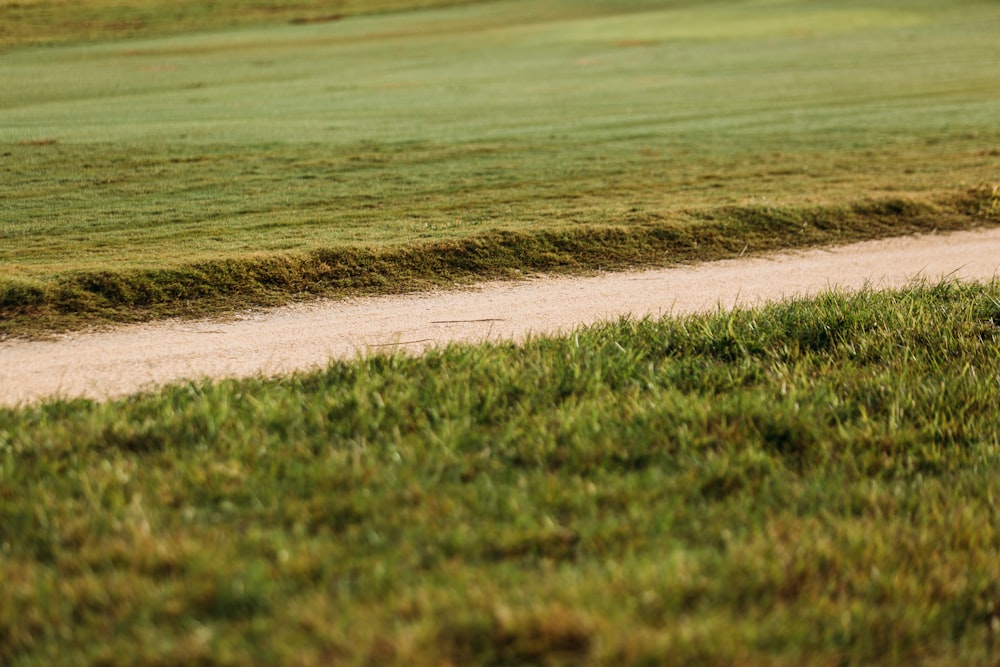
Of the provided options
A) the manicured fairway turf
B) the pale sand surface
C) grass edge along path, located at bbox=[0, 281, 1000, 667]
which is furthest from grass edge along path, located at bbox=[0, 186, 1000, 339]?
grass edge along path, located at bbox=[0, 281, 1000, 667]

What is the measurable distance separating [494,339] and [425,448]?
8.94 ft

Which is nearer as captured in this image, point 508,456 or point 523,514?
point 523,514

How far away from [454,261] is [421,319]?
75.3 inches

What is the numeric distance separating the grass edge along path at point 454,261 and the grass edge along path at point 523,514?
297cm

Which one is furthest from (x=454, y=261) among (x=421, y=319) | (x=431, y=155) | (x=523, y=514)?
(x=431, y=155)

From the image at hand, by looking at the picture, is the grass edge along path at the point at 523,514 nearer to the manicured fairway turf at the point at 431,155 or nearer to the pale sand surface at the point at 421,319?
the pale sand surface at the point at 421,319

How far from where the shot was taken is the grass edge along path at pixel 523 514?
3531mm

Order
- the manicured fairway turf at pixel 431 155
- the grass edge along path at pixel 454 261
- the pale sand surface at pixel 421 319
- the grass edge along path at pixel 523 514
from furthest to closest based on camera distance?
1. the manicured fairway turf at pixel 431 155
2. the grass edge along path at pixel 454 261
3. the pale sand surface at pixel 421 319
4. the grass edge along path at pixel 523 514

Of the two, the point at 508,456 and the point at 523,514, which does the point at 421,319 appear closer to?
the point at 508,456

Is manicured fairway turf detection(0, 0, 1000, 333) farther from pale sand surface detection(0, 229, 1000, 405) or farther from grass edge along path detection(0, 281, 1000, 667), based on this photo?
grass edge along path detection(0, 281, 1000, 667)

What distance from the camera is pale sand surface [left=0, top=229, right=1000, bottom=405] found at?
6.89m

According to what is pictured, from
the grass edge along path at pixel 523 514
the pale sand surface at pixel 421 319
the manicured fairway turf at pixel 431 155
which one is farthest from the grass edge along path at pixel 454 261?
the grass edge along path at pixel 523 514

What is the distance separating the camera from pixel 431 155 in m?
18.6

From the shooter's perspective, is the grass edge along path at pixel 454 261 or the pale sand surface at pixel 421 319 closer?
the pale sand surface at pixel 421 319
